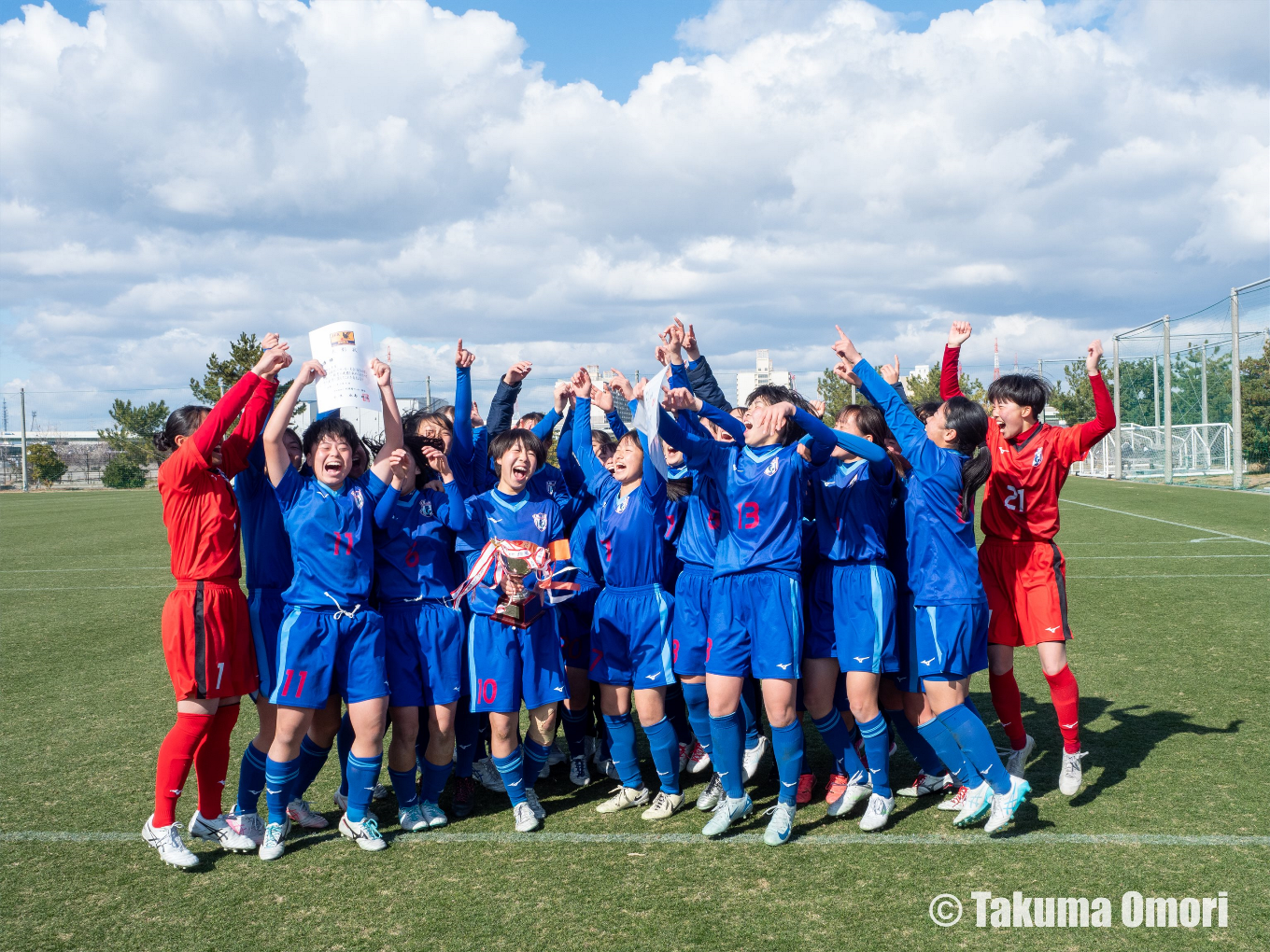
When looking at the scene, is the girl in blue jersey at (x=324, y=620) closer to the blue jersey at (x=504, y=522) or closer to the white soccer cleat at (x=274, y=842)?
the white soccer cleat at (x=274, y=842)

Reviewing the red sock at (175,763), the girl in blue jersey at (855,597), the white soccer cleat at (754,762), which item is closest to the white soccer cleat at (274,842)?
the red sock at (175,763)

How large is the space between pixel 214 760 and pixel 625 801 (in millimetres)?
1821

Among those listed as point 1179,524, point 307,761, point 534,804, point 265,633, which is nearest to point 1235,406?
point 1179,524

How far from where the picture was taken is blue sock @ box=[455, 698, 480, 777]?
432cm

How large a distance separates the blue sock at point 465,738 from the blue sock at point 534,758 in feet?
0.81

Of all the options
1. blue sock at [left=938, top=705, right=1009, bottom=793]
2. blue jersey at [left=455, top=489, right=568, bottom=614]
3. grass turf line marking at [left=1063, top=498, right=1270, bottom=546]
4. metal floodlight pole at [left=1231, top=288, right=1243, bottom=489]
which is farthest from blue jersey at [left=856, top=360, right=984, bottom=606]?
metal floodlight pole at [left=1231, top=288, right=1243, bottom=489]

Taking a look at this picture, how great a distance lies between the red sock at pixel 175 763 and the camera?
12.2 ft

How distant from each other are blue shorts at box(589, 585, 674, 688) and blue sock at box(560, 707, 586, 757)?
0.50 metres

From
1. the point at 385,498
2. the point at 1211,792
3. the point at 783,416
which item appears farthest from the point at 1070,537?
the point at 385,498

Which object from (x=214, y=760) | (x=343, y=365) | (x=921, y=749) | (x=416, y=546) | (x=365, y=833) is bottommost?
(x=365, y=833)

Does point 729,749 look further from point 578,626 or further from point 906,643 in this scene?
point 578,626

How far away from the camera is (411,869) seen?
365 centimetres

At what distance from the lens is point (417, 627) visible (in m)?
4.00

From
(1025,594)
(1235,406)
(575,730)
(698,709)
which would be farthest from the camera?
(1235,406)
